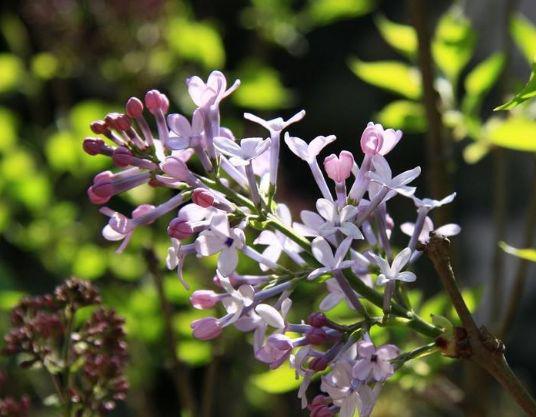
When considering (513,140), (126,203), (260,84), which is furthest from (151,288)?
(126,203)

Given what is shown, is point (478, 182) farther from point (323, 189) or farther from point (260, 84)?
point (323, 189)

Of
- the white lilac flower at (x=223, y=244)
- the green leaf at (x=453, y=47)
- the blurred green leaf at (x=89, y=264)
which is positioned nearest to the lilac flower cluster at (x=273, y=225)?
the white lilac flower at (x=223, y=244)

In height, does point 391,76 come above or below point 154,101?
below

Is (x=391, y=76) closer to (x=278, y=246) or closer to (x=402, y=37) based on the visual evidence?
(x=402, y=37)

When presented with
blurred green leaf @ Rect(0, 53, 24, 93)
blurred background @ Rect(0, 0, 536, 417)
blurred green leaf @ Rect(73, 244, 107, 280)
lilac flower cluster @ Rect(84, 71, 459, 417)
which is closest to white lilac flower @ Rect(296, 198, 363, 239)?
lilac flower cluster @ Rect(84, 71, 459, 417)

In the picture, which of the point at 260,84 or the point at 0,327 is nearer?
the point at 0,327

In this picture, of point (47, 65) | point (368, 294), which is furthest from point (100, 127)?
point (47, 65)
